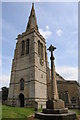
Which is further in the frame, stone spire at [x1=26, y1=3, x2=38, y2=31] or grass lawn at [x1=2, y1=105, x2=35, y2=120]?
stone spire at [x1=26, y1=3, x2=38, y2=31]

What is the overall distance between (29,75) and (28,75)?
346 mm

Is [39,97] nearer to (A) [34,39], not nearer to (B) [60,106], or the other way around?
(A) [34,39]

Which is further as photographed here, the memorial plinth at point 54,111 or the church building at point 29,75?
the church building at point 29,75

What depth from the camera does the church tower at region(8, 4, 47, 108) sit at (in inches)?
840

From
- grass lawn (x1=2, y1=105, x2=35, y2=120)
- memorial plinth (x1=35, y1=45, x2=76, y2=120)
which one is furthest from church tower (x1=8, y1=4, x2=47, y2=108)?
memorial plinth (x1=35, y1=45, x2=76, y2=120)

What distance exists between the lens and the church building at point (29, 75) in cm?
2141

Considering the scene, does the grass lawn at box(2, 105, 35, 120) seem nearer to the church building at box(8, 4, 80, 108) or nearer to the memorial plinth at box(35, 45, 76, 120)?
the memorial plinth at box(35, 45, 76, 120)

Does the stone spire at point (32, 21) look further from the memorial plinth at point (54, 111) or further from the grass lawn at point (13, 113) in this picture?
the memorial plinth at point (54, 111)

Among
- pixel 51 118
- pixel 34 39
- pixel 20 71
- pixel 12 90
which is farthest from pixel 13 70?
pixel 51 118

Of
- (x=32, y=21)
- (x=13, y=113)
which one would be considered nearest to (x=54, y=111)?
(x=13, y=113)

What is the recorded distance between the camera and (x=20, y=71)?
81.3ft

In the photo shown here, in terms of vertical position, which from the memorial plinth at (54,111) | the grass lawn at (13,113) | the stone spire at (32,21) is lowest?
the grass lawn at (13,113)

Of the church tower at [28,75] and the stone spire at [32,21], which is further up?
the stone spire at [32,21]

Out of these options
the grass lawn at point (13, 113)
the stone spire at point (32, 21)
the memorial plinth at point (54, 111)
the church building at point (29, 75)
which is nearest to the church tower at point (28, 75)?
the church building at point (29, 75)
